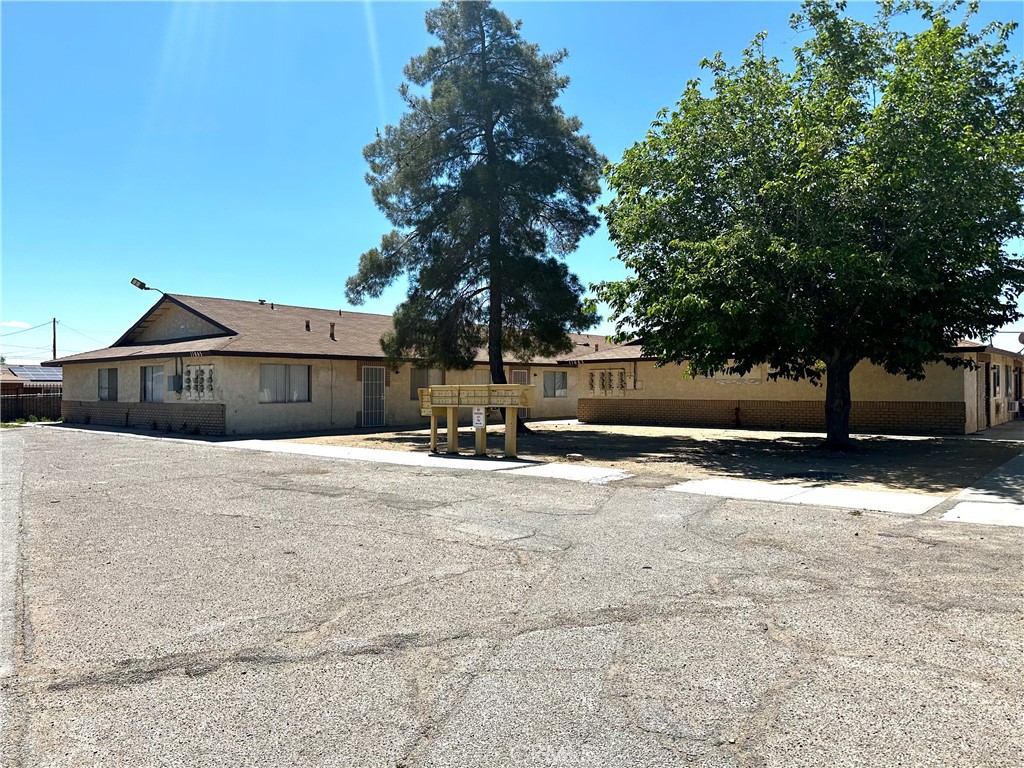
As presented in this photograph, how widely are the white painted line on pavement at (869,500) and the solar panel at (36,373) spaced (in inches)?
1983

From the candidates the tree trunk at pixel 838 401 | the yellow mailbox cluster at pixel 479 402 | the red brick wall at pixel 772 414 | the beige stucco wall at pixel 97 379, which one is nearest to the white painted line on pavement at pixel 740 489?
the yellow mailbox cluster at pixel 479 402

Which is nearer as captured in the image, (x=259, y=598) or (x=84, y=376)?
(x=259, y=598)

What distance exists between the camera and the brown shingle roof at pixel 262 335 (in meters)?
24.4

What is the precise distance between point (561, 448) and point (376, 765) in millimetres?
15703

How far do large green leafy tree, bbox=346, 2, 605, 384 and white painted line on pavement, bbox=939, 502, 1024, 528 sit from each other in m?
14.7

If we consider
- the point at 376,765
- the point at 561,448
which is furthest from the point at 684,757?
the point at 561,448

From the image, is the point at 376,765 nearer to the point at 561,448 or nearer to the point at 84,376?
the point at 561,448

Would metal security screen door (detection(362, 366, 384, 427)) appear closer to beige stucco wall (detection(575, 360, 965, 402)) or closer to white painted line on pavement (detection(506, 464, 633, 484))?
beige stucco wall (detection(575, 360, 965, 402))

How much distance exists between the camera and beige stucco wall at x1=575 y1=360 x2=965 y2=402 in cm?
2261

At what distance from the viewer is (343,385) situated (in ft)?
88.0

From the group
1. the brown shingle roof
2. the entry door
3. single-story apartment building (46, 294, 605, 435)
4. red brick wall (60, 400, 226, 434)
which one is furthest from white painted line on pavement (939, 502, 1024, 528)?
the entry door

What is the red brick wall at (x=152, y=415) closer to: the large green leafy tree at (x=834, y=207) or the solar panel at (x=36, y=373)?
the large green leafy tree at (x=834, y=207)

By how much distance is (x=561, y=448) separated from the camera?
1881cm

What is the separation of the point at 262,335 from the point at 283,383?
6.95 feet
